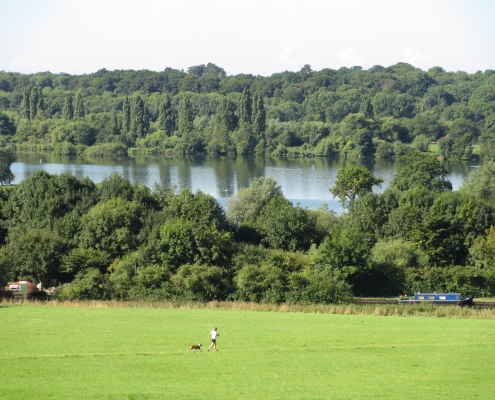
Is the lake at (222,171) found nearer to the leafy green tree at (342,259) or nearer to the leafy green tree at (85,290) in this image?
the leafy green tree at (342,259)

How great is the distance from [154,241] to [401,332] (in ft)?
49.3

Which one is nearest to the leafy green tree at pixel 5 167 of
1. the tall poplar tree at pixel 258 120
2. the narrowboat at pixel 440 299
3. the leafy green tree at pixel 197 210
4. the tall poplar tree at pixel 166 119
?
the leafy green tree at pixel 197 210

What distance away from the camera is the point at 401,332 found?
84.6 feet

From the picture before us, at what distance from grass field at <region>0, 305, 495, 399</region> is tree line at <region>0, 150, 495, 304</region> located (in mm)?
4227

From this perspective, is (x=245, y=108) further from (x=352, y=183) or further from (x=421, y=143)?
(x=352, y=183)

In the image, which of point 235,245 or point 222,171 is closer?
point 235,245

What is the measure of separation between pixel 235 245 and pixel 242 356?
1718cm

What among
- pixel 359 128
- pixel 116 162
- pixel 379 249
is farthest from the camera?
pixel 359 128

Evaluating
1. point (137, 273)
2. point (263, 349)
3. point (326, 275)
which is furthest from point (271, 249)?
point (263, 349)

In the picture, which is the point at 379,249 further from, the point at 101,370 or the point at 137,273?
the point at 101,370

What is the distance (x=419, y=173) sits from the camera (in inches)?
2210

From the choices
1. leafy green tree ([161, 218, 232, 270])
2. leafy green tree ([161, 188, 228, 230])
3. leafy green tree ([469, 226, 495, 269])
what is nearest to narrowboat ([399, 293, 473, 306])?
leafy green tree ([469, 226, 495, 269])

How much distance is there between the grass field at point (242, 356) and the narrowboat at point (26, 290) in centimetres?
361

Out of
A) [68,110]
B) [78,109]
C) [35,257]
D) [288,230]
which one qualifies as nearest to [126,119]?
[68,110]
